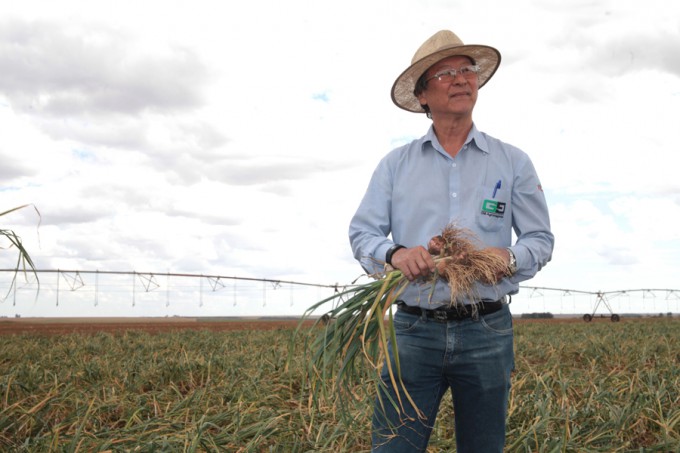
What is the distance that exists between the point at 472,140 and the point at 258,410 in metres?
3.21

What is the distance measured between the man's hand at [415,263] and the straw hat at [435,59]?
103 cm

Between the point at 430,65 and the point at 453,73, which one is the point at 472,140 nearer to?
the point at 453,73

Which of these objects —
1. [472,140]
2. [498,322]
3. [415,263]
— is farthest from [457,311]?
[472,140]

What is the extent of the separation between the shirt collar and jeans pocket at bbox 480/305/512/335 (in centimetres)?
76

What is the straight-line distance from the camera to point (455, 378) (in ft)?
8.98

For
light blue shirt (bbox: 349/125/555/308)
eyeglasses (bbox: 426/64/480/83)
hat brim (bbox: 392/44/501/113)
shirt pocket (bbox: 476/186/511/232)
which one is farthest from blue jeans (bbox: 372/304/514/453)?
hat brim (bbox: 392/44/501/113)

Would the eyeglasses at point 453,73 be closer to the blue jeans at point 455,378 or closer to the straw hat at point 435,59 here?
the straw hat at point 435,59

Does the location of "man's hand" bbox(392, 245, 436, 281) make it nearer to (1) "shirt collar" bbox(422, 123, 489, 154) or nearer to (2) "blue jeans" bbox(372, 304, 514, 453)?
(2) "blue jeans" bbox(372, 304, 514, 453)

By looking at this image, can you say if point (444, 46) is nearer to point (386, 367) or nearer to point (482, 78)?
point (482, 78)

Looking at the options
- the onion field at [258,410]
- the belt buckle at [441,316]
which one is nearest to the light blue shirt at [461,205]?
the belt buckle at [441,316]

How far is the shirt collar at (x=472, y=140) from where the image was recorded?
2932 millimetres

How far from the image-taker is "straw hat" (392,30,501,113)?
302 cm

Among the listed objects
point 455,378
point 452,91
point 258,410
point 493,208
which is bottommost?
point 258,410

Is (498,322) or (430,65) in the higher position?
(430,65)
